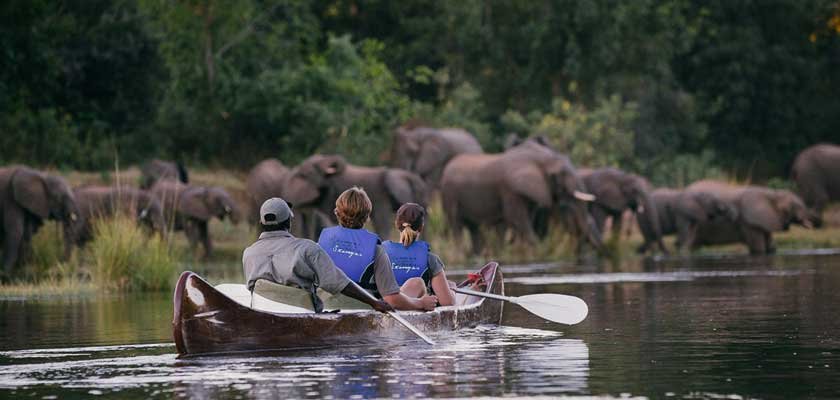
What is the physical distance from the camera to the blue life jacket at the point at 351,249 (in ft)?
51.6

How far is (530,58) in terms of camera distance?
5169 centimetres

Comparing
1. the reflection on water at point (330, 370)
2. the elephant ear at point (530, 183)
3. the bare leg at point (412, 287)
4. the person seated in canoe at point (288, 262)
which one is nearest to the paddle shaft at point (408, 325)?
the reflection on water at point (330, 370)

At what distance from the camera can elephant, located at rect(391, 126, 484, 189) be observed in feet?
143

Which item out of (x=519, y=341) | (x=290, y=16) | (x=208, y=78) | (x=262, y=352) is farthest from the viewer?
(x=290, y=16)

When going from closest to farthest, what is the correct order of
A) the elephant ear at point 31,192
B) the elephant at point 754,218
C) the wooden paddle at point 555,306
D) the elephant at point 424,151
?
the wooden paddle at point 555,306 → the elephant ear at point 31,192 → the elephant at point 754,218 → the elephant at point 424,151

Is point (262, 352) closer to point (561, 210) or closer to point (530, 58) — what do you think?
point (561, 210)

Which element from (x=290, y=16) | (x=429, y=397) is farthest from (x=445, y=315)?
(x=290, y=16)

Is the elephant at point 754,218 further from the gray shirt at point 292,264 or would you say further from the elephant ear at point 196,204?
the gray shirt at point 292,264

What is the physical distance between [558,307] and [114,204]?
56.8ft

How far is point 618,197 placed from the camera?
41.7m

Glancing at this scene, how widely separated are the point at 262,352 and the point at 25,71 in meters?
25.2

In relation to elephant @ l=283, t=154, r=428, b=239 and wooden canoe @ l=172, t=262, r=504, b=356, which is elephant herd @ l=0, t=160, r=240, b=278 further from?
wooden canoe @ l=172, t=262, r=504, b=356

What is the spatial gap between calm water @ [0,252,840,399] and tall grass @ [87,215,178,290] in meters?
3.08

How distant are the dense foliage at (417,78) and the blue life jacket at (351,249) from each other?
2340 centimetres
